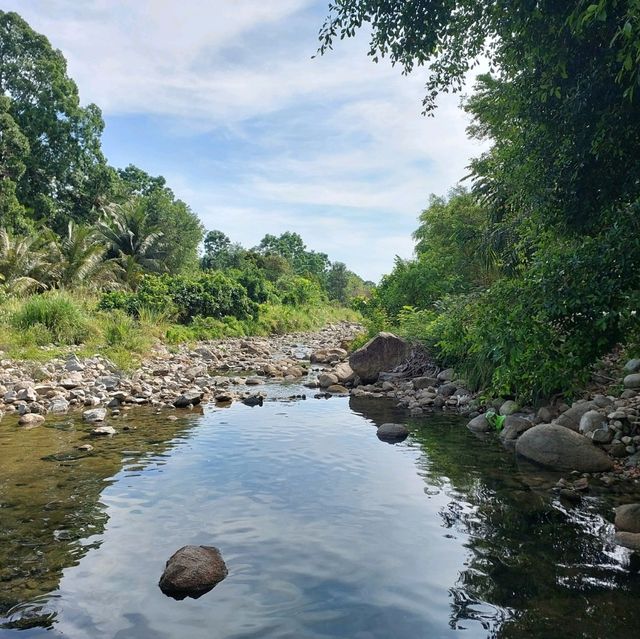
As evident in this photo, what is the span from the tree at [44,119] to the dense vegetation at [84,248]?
55 millimetres

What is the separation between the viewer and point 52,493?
650 cm

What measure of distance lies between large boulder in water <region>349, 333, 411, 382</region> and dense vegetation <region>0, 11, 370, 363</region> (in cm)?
666

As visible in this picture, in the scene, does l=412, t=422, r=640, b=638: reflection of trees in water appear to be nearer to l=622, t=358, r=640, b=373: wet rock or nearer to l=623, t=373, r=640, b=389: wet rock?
l=623, t=373, r=640, b=389: wet rock

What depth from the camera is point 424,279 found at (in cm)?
2242

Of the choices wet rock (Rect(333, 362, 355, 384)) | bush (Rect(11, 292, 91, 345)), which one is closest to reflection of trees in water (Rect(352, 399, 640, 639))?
wet rock (Rect(333, 362, 355, 384))

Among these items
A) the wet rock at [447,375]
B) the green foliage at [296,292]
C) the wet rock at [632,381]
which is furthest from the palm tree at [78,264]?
the wet rock at [632,381]

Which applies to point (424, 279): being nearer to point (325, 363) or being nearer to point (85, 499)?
point (325, 363)

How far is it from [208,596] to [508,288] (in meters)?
4.21

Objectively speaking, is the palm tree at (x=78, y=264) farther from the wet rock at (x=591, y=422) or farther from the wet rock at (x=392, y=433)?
the wet rock at (x=591, y=422)

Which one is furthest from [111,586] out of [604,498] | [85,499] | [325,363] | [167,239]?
[167,239]

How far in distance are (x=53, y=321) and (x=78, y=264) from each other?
9.81 metres

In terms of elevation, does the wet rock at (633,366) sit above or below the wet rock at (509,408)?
above

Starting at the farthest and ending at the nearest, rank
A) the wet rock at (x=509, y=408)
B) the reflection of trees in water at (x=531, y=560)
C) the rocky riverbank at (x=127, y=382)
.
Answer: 1. the rocky riverbank at (x=127, y=382)
2. the wet rock at (x=509, y=408)
3. the reflection of trees in water at (x=531, y=560)

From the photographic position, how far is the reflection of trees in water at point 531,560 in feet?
13.1
